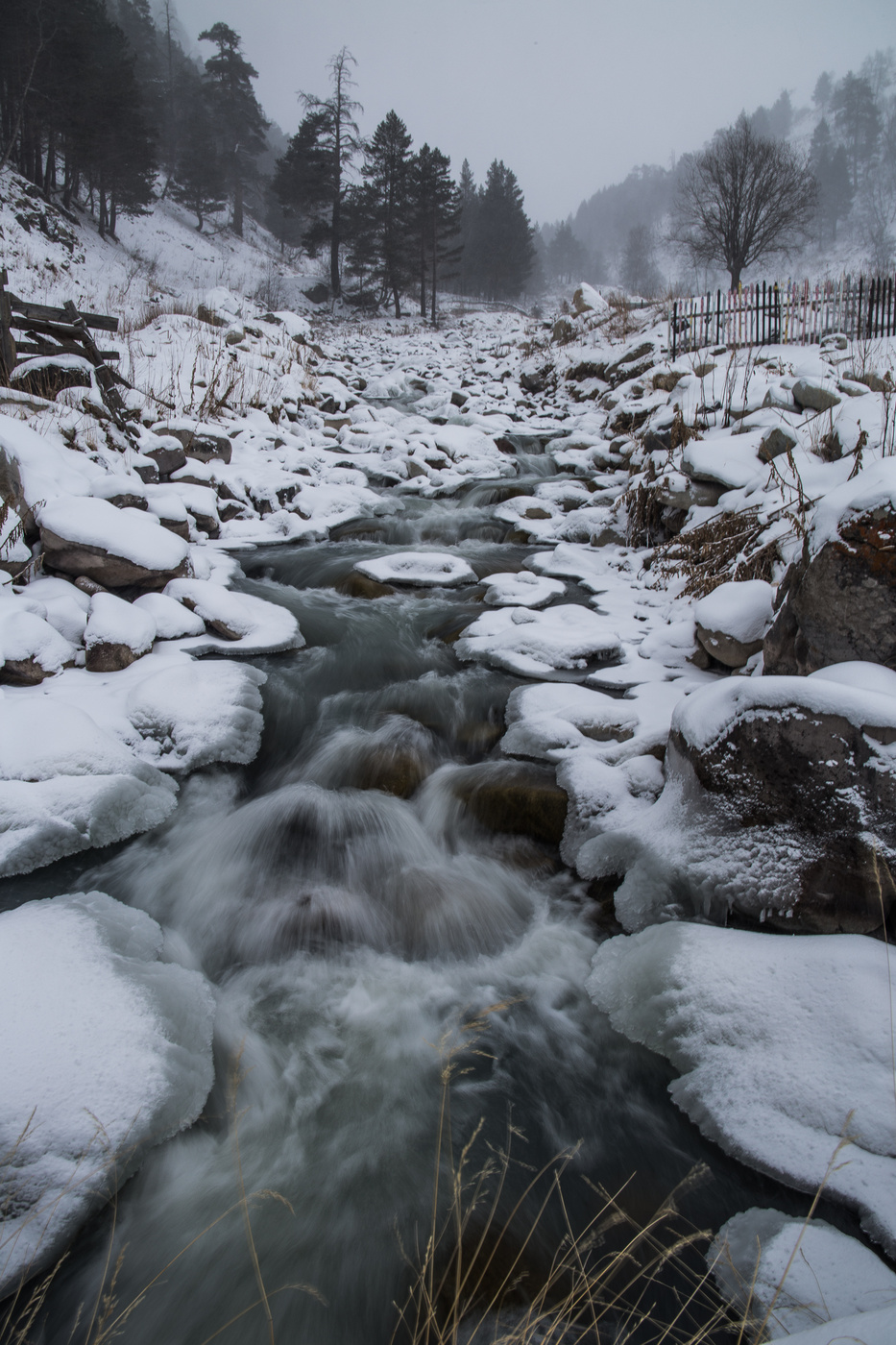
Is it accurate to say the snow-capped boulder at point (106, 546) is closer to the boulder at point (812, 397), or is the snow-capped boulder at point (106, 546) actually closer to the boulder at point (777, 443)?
the boulder at point (777, 443)

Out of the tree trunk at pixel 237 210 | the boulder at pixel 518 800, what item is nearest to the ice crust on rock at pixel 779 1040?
the boulder at pixel 518 800

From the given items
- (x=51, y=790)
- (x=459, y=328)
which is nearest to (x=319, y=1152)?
(x=51, y=790)

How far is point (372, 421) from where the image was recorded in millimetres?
12859

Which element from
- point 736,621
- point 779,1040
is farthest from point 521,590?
point 779,1040

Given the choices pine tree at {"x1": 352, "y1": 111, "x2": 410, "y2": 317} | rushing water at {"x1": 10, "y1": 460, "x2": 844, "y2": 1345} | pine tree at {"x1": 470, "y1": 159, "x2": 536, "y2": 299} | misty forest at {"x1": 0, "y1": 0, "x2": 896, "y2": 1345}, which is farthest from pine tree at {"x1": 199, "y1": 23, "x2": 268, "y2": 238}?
rushing water at {"x1": 10, "y1": 460, "x2": 844, "y2": 1345}

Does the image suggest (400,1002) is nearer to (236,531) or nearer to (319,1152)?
(319,1152)

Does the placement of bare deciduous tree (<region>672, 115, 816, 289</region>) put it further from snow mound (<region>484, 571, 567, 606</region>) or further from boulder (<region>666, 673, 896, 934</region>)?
boulder (<region>666, 673, 896, 934</region>)

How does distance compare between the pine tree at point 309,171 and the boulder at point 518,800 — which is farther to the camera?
the pine tree at point 309,171

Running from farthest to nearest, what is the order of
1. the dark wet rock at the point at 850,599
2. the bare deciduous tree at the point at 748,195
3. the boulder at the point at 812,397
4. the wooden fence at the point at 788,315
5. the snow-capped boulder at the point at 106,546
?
the bare deciduous tree at the point at 748,195, the wooden fence at the point at 788,315, the boulder at the point at 812,397, the snow-capped boulder at the point at 106,546, the dark wet rock at the point at 850,599

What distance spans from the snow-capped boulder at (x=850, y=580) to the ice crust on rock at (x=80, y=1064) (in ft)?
10.5

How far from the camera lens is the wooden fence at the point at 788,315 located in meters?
13.1

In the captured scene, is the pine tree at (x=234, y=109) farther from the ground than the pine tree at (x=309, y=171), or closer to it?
farther from the ground

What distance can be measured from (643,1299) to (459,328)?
3543 centimetres

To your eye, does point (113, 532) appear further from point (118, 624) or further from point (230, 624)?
point (230, 624)
